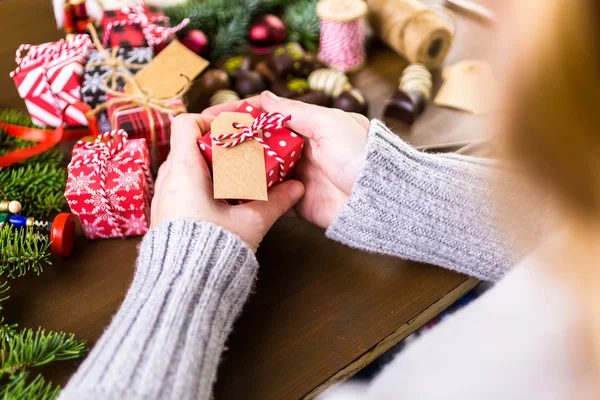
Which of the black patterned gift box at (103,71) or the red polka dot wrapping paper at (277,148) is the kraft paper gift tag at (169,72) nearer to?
the black patterned gift box at (103,71)

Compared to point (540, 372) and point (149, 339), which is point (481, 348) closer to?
point (540, 372)

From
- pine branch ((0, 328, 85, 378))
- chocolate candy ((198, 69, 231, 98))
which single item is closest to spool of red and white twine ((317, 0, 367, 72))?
chocolate candy ((198, 69, 231, 98))

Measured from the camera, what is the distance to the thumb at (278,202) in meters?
0.83

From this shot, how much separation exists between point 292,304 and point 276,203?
0.16 m

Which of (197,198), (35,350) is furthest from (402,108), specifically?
(35,350)

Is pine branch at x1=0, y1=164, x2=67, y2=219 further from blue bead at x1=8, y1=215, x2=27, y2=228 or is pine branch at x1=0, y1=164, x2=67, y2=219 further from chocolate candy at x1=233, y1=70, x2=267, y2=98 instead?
chocolate candy at x1=233, y1=70, x2=267, y2=98

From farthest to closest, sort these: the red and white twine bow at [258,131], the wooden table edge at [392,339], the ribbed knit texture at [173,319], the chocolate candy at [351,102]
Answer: the chocolate candy at [351,102], the red and white twine bow at [258,131], the wooden table edge at [392,339], the ribbed knit texture at [173,319]

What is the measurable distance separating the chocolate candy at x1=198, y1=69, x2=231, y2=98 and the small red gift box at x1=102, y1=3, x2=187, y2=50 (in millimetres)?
106

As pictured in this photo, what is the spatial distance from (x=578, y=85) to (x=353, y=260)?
0.55 m

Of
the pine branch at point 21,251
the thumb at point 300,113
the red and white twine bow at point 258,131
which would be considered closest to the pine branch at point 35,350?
the pine branch at point 21,251

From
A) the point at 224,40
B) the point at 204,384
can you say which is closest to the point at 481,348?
the point at 204,384

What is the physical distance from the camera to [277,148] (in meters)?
0.84

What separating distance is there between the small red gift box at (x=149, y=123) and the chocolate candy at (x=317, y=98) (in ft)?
0.78

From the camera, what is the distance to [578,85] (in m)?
0.34
